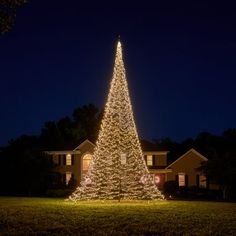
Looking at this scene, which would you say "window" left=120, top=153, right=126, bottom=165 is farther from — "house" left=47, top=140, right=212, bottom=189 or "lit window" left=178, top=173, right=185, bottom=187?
"lit window" left=178, top=173, right=185, bottom=187

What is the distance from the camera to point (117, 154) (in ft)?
129

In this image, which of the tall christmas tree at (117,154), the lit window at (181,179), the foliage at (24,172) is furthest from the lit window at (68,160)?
the tall christmas tree at (117,154)

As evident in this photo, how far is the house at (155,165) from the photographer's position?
65.2 metres

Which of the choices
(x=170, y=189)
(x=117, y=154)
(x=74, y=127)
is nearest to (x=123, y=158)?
(x=117, y=154)

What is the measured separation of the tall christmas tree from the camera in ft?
129

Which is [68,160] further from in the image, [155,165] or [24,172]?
[24,172]

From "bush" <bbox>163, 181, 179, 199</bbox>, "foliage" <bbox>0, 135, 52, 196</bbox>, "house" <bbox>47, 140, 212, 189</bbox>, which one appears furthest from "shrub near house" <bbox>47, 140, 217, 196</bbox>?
"bush" <bbox>163, 181, 179, 199</bbox>

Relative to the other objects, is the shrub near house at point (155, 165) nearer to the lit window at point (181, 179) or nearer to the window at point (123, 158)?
the lit window at point (181, 179)

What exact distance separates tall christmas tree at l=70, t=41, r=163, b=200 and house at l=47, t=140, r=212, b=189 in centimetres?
2516

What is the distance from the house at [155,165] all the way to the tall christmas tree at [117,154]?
A: 25.2 meters

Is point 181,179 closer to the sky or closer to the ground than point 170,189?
closer to the sky

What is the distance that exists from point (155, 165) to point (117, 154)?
28.4m

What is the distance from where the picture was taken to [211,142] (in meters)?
85.5

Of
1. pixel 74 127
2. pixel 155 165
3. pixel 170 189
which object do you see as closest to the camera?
pixel 170 189
